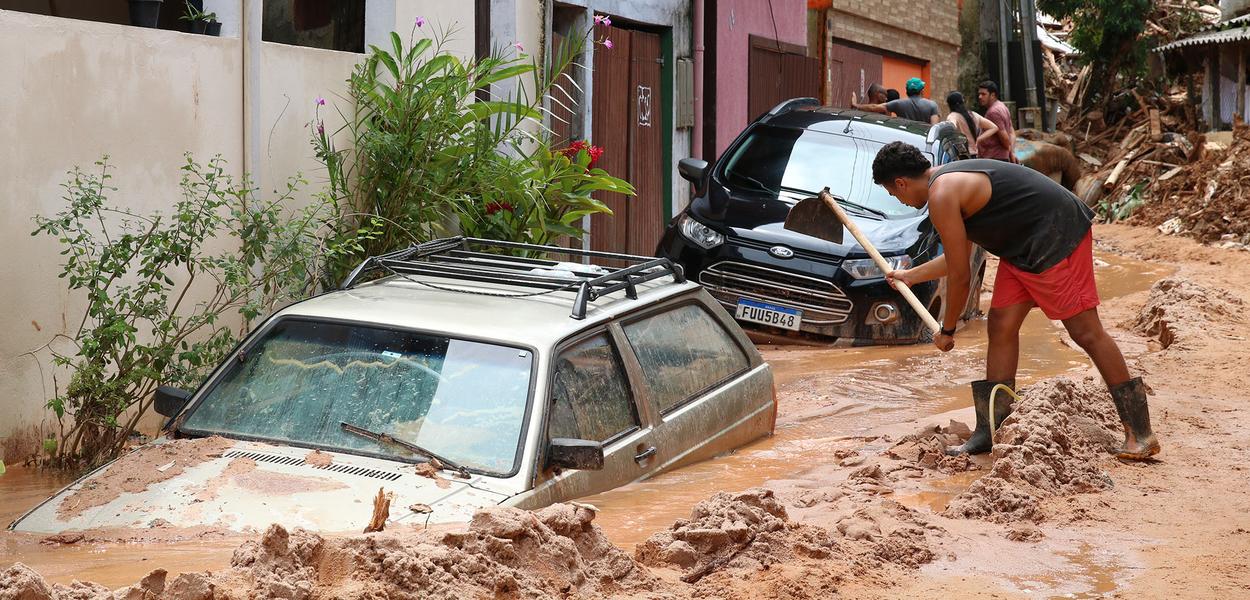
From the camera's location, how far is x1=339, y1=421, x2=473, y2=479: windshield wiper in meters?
4.57

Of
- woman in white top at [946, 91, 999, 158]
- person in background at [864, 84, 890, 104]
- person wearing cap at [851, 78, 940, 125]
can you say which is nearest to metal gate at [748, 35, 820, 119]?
person in background at [864, 84, 890, 104]

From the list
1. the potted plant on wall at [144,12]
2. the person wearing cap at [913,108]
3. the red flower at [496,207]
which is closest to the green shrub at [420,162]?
the red flower at [496,207]

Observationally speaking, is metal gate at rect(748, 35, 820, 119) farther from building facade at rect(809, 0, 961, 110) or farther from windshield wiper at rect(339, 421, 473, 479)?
windshield wiper at rect(339, 421, 473, 479)

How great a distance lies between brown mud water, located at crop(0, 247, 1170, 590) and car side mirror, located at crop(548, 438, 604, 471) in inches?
7.9

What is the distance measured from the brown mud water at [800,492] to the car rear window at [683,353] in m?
0.36

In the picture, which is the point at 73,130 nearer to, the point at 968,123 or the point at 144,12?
the point at 144,12

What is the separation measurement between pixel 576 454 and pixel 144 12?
14.3 feet

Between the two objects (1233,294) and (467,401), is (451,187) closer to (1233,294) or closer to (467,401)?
(467,401)

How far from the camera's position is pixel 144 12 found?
7441 millimetres

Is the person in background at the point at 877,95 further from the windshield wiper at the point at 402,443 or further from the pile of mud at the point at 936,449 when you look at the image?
the windshield wiper at the point at 402,443

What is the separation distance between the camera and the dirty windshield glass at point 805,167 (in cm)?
1088

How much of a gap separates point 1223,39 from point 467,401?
79.3 feet

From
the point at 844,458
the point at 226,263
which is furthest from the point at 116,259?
the point at 844,458

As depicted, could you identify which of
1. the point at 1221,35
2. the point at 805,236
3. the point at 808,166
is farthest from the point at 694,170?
the point at 1221,35
